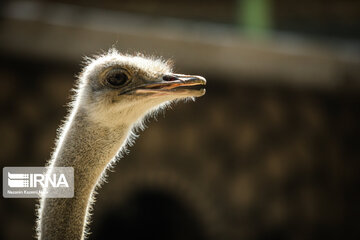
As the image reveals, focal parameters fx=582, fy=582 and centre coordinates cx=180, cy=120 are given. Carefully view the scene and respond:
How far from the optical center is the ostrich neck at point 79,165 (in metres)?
1.60

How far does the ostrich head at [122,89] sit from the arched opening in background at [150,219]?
2.70m

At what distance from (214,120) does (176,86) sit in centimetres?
325

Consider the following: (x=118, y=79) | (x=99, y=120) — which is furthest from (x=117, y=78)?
(x=99, y=120)

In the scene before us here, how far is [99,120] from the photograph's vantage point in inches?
68.8

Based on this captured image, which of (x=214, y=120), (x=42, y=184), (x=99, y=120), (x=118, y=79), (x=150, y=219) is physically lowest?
(x=42, y=184)

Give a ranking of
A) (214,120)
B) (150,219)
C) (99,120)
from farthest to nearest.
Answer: (214,120), (150,219), (99,120)

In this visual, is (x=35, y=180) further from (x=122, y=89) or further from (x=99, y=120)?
(x=122, y=89)

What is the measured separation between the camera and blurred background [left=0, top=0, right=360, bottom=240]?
153 inches

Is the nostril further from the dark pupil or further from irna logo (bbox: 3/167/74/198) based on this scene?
irna logo (bbox: 3/167/74/198)

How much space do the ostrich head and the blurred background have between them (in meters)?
1.92

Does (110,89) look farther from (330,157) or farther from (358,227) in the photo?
(358,227)

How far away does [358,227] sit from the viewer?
5488mm

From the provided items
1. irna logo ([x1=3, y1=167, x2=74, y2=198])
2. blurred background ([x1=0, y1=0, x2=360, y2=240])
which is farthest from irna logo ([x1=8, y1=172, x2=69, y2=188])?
blurred background ([x1=0, y1=0, x2=360, y2=240])

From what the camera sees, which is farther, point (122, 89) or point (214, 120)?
point (214, 120)
